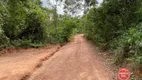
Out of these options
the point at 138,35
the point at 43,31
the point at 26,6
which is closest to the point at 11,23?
the point at 26,6

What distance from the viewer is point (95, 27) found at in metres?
17.6

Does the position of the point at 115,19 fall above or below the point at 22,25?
below

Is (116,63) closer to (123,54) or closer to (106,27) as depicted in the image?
(123,54)

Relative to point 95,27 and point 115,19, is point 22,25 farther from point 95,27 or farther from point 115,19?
point 115,19

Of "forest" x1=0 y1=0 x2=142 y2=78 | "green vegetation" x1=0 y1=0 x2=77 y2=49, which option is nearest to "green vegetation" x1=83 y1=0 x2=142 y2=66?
"forest" x1=0 y1=0 x2=142 y2=78

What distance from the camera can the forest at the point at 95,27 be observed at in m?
10.6

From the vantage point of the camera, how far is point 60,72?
905 cm

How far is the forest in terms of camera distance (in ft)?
34.9

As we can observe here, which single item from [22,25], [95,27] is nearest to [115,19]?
[95,27]

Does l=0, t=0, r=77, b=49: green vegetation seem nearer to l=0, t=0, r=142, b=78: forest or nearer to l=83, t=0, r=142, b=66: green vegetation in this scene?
l=0, t=0, r=142, b=78: forest

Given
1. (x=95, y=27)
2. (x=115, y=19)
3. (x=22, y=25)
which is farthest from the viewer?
(x=22, y=25)

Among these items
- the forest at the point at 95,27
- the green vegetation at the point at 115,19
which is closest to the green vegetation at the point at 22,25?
the forest at the point at 95,27

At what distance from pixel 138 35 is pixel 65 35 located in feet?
58.6

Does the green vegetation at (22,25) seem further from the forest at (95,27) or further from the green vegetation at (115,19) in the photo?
the green vegetation at (115,19)
